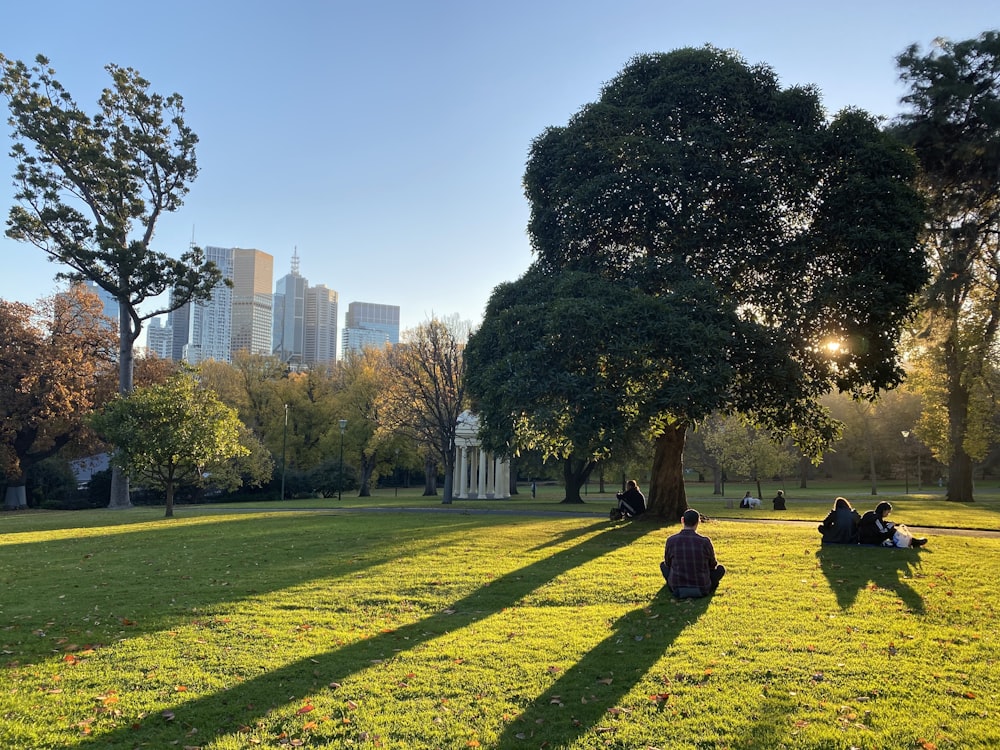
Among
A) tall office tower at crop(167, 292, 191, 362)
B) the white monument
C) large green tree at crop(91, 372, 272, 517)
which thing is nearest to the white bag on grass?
large green tree at crop(91, 372, 272, 517)

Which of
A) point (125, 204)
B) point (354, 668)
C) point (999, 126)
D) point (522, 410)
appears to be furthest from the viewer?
point (125, 204)

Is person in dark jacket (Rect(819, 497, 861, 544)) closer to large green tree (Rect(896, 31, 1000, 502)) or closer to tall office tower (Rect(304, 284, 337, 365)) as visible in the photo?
large green tree (Rect(896, 31, 1000, 502))

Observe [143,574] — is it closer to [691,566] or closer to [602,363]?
[691,566]

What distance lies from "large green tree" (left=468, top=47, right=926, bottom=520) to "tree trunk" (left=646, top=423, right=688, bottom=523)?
7 cm

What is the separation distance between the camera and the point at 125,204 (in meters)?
36.4

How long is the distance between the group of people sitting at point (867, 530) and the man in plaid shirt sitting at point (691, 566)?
6.34m

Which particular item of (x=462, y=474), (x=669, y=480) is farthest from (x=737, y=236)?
(x=462, y=474)

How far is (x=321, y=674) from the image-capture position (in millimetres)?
6180

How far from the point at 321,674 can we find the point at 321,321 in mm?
181366

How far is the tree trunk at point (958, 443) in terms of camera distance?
108 feet

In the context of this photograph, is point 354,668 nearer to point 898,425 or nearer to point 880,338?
point 880,338

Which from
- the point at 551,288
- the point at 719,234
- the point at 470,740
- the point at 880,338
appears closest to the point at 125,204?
the point at 551,288

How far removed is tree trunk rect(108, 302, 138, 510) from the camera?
35.5m

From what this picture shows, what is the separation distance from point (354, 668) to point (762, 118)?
1889 cm
